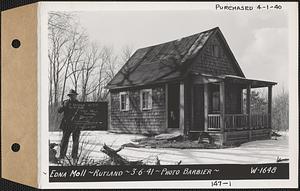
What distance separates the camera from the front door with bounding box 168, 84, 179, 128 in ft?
9.84

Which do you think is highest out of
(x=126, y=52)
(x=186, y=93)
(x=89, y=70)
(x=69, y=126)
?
(x=126, y=52)

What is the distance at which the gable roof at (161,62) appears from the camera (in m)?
2.92

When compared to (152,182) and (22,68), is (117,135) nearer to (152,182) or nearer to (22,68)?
(152,182)

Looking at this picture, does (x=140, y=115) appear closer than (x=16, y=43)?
No

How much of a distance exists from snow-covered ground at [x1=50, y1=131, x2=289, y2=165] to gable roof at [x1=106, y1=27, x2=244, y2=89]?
0.38 meters

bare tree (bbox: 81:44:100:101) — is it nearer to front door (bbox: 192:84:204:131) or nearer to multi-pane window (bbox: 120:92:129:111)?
multi-pane window (bbox: 120:92:129:111)

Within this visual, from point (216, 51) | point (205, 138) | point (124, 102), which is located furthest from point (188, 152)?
point (216, 51)

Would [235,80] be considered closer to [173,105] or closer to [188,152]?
[173,105]

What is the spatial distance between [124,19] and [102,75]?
0.41 meters

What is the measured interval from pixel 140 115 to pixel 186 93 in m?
0.37

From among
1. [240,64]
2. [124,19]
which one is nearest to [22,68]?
[124,19]

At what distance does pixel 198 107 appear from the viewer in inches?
121

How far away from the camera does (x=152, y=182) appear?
2.93 metres

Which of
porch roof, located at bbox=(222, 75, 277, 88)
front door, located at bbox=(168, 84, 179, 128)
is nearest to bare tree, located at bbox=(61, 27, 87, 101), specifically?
front door, located at bbox=(168, 84, 179, 128)
